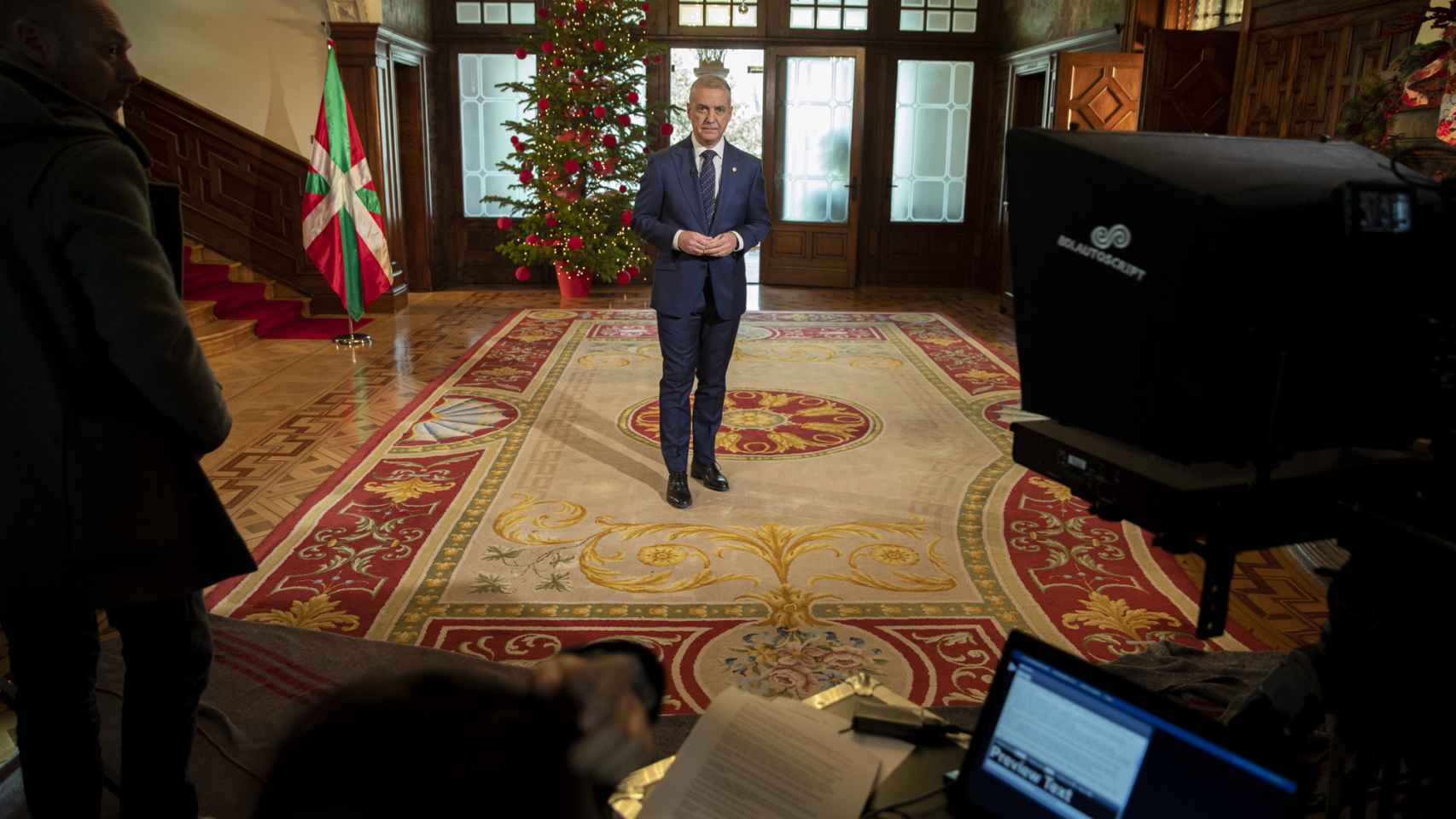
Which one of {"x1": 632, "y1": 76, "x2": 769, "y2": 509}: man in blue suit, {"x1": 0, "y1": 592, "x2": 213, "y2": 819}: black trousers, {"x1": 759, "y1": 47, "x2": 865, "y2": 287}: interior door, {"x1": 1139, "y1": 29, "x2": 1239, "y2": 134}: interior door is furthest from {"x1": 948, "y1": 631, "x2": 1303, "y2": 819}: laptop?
{"x1": 759, "y1": 47, "x2": 865, "y2": 287}: interior door

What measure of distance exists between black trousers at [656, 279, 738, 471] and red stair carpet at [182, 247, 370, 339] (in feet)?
14.6

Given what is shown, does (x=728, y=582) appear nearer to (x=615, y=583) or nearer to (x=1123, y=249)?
(x=615, y=583)

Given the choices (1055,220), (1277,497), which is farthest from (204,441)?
(1277,497)

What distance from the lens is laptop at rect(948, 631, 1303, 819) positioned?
1009 mm

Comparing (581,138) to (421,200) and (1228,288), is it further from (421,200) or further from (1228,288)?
(1228,288)

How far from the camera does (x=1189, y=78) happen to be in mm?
6438

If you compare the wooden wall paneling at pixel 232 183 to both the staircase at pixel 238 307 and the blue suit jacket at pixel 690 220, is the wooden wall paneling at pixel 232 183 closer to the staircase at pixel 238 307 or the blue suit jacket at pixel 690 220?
the staircase at pixel 238 307

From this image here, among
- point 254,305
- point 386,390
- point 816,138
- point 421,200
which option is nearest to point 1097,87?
point 816,138

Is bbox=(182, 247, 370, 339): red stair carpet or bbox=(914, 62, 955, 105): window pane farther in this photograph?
bbox=(914, 62, 955, 105): window pane

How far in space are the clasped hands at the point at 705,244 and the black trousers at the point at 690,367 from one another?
164 millimetres

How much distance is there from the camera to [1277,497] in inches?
42.8

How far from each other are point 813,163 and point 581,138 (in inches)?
111

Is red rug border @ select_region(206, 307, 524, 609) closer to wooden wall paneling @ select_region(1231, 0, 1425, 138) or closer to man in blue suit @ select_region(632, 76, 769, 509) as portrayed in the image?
man in blue suit @ select_region(632, 76, 769, 509)

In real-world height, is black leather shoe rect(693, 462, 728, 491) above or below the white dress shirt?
below
